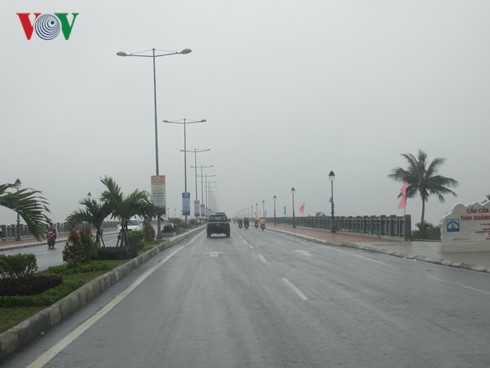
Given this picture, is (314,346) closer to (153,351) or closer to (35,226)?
(153,351)

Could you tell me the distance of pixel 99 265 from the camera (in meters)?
15.2

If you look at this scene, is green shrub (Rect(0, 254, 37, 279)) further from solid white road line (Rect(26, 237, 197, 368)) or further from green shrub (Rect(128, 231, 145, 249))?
green shrub (Rect(128, 231, 145, 249))

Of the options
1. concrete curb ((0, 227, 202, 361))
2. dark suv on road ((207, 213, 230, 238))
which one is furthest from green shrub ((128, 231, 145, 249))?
dark suv on road ((207, 213, 230, 238))

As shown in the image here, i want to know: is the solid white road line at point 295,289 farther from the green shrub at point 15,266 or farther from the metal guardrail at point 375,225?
the metal guardrail at point 375,225

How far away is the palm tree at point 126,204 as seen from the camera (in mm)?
19469

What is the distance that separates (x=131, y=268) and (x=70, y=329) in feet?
30.2

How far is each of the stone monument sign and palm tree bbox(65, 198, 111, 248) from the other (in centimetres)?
1260

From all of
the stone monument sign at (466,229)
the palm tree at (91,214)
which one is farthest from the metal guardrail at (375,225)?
the palm tree at (91,214)

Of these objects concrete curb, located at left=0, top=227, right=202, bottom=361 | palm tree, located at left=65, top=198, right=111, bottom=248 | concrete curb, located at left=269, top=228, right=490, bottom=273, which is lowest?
concrete curb, located at left=269, top=228, right=490, bottom=273

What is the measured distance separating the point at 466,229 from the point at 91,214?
45.8 ft

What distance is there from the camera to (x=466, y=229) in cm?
2152

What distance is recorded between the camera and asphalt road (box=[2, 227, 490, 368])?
6.50m

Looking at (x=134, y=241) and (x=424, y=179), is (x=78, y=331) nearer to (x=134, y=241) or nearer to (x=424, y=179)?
(x=134, y=241)

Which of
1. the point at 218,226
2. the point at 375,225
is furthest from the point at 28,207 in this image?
the point at 218,226
